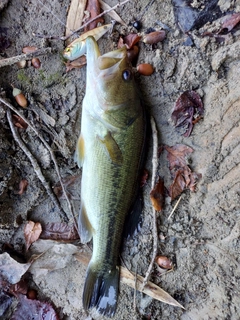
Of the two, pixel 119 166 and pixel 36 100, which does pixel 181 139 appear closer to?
pixel 119 166

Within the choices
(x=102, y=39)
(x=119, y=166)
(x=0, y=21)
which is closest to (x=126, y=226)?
(x=119, y=166)

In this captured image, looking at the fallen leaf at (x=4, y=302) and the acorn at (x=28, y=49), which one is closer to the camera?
the acorn at (x=28, y=49)

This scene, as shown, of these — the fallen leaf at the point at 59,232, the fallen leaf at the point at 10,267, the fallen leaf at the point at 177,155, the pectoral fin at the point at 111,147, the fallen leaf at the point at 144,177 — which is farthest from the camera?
the fallen leaf at the point at 59,232

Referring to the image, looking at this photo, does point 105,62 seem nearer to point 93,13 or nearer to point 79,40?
point 79,40

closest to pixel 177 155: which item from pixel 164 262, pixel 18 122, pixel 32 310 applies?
pixel 164 262

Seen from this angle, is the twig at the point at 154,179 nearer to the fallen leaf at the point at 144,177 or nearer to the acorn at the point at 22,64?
the fallen leaf at the point at 144,177

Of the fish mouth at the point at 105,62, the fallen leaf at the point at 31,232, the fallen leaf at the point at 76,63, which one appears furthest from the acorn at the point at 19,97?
the fallen leaf at the point at 31,232

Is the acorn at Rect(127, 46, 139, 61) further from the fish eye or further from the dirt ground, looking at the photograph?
the fish eye
